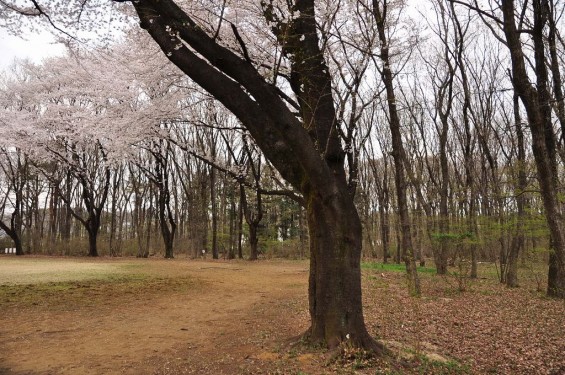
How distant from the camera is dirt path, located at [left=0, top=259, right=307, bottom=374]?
16.3 feet

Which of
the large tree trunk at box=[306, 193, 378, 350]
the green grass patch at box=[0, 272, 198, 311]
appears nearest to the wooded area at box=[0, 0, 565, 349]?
the large tree trunk at box=[306, 193, 378, 350]

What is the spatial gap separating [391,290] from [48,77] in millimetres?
23879

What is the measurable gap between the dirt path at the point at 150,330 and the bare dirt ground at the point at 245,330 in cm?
A: 2

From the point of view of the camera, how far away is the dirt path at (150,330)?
16.3 ft

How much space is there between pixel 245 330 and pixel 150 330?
1581mm

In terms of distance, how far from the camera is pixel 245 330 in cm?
671

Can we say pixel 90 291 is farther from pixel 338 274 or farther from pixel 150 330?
pixel 338 274

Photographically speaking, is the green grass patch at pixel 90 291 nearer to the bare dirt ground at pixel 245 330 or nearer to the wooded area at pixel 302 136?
the bare dirt ground at pixel 245 330

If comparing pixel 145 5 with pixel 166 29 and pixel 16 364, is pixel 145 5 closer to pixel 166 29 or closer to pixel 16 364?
pixel 166 29

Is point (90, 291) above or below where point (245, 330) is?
above

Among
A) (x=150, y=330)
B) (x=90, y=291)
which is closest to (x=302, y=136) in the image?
(x=150, y=330)

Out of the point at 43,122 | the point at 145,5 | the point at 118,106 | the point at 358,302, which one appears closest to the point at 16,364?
the point at 358,302

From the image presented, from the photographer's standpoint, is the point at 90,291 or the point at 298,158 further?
the point at 90,291

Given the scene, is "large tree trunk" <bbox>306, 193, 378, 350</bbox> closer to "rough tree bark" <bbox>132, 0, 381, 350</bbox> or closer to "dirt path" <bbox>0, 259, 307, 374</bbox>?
"rough tree bark" <bbox>132, 0, 381, 350</bbox>
